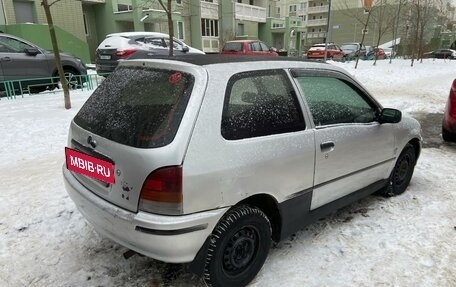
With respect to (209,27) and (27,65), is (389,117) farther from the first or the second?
(209,27)

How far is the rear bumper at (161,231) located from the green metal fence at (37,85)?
9258mm

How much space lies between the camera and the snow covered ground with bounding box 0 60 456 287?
2730 millimetres

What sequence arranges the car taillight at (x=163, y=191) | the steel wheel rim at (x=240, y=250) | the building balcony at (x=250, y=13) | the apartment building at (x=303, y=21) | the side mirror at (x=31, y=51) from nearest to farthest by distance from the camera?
the car taillight at (x=163, y=191) → the steel wheel rim at (x=240, y=250) → the side mirror at (x=31, y=51) → the building balcony at (x=250, y=13) → the apartment building at (x=303, y=21)

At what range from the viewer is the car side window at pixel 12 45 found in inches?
402

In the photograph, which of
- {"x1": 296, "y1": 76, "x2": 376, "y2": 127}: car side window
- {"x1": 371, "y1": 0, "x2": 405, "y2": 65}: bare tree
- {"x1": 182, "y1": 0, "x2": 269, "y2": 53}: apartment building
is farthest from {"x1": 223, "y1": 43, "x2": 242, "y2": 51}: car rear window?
{"x1": 296, "y1": 76, "x2": 376, "y2": 127}: car side window

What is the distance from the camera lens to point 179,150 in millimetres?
2148

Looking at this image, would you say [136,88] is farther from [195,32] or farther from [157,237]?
[195,32]

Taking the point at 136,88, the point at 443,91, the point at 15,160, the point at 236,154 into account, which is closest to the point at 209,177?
the point at 236,154

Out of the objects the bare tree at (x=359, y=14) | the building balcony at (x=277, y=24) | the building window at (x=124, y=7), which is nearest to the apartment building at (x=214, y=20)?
the building balcony at (x=277, y=24)

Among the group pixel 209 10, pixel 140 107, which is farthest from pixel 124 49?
pixel 209 10

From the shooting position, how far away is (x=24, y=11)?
63.5 ft

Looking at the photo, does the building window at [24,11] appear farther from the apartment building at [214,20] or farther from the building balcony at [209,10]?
the building balcony at [209,10]

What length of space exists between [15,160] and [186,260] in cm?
411

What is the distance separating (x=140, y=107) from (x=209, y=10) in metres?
32.2
